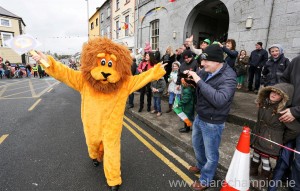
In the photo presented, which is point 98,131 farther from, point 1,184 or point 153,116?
point 153,116

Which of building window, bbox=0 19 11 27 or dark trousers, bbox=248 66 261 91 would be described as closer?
dark trousers, bbox=248 66 261 91

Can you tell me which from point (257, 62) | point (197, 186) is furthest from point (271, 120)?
point (257, 62)

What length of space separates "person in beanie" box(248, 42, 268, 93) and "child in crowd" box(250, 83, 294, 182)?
4.81 m

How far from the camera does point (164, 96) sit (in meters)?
7.66

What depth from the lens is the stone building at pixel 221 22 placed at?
6.18 meters

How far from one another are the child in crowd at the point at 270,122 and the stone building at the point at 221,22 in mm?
5000

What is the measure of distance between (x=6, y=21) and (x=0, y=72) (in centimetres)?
1461

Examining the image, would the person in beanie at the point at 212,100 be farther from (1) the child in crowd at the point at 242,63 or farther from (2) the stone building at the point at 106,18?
(2) the stone building at the point at 106,18

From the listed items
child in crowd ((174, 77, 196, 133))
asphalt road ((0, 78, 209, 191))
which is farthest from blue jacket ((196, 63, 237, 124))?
child in crowd ((174, 77, 196, 133))

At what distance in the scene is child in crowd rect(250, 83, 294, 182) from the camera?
7.27 feet

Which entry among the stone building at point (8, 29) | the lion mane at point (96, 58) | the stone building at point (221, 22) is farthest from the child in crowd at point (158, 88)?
the stone building at point (8, 29)

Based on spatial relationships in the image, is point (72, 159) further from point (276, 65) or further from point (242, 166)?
point (276, 65)

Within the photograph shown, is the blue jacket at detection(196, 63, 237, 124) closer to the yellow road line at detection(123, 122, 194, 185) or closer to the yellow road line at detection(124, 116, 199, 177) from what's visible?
the yellow road line at detection(123, 122, 194, 185)

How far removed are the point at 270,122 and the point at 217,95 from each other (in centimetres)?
88
